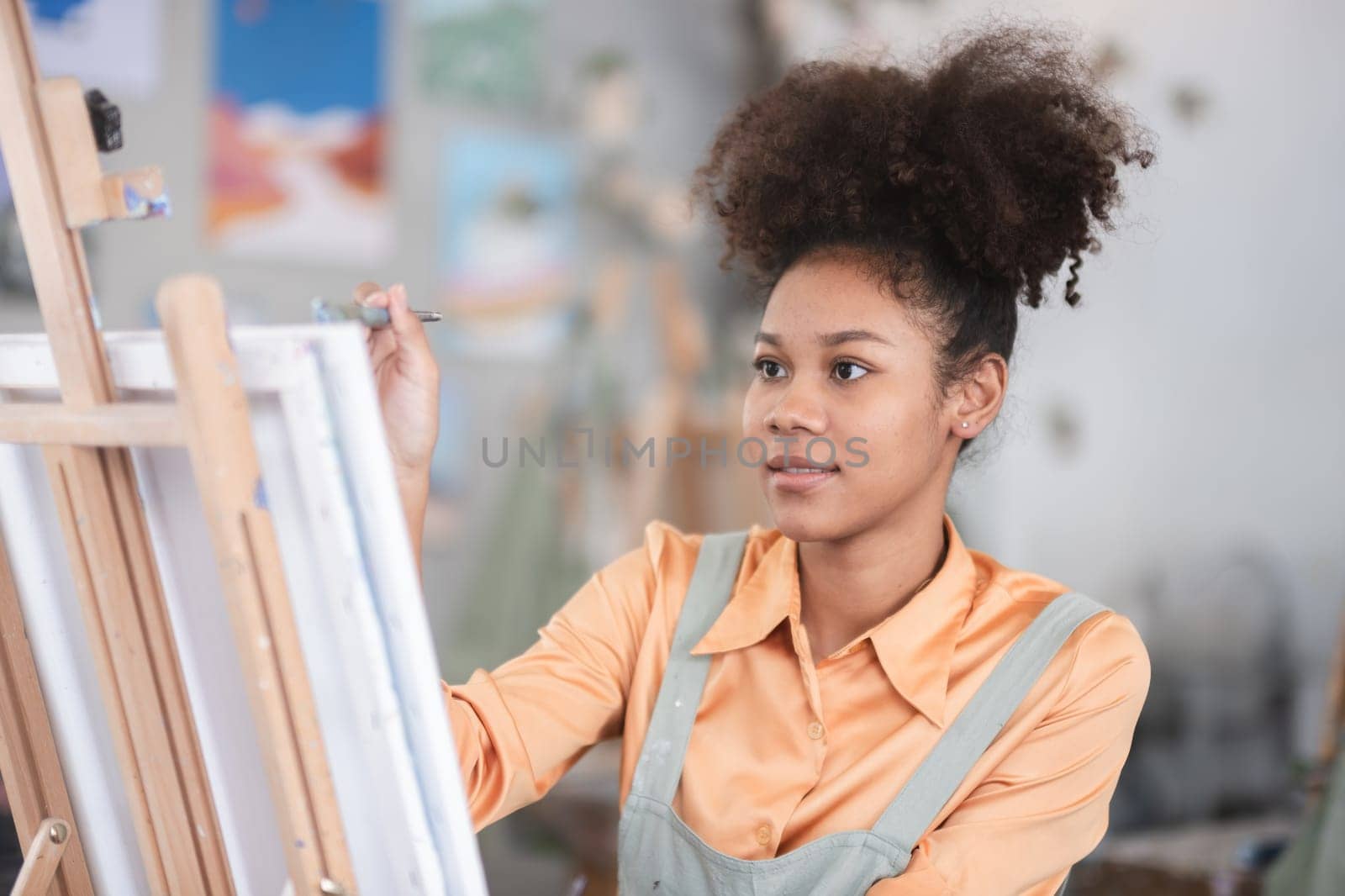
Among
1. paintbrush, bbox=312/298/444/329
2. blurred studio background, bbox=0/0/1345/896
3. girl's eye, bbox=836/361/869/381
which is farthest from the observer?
blurred studio background, bbox=0/0/1345/896

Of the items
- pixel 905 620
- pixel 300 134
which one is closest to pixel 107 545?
pixel 905 620

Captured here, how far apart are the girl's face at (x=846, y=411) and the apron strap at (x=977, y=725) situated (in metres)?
0.19

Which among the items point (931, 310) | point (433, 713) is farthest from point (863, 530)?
point (433, 713)

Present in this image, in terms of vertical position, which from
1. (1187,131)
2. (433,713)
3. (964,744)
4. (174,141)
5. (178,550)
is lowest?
(964,744)

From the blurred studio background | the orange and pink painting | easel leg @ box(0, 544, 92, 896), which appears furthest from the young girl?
the orange and pink painting

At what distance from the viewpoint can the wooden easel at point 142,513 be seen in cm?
79

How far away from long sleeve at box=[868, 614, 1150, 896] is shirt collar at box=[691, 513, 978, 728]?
94mm

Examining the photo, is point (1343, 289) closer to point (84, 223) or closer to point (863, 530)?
point (863, 530)

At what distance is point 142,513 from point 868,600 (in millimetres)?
742

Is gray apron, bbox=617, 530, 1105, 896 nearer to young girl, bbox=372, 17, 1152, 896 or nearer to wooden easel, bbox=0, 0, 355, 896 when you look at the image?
young girl, bbox=372, 17, 1152, 896

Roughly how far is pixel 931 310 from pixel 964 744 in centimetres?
44

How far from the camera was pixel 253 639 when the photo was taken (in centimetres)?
81

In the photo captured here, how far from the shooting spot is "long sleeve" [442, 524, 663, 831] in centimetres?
121

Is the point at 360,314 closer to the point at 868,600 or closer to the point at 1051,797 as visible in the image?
the point at 868,600
